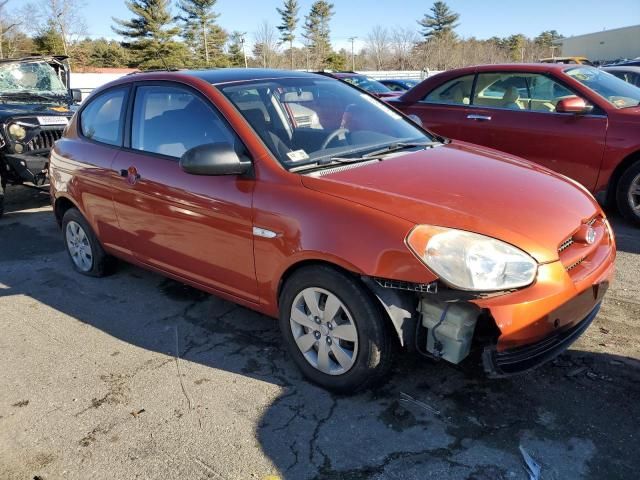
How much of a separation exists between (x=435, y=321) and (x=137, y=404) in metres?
1.69

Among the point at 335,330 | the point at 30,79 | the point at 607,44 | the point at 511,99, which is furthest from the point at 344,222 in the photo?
the point at 607,44

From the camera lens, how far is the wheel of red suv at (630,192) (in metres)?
5.31

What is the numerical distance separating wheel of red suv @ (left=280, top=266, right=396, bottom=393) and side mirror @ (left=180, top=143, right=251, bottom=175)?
702mm

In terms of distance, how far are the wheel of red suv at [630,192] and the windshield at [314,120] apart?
2572 millimetres

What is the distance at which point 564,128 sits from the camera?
18.4 ft

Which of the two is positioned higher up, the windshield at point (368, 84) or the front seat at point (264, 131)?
the windshield at point (368, 84)

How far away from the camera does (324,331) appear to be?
2.90 metres

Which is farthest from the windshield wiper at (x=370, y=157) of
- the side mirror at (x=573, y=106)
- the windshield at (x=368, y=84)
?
the windshield at (x=368, y=84)

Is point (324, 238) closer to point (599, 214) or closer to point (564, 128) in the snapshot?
point (599, 214)

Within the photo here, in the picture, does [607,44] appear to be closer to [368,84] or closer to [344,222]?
[368,84]

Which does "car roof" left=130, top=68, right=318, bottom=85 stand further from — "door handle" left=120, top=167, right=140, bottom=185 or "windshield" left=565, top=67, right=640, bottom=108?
"windshield" left=565, top=67, right=640, bottom=108

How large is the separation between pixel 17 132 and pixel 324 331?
612cm

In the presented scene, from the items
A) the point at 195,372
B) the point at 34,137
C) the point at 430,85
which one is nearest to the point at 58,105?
the point at 34,137

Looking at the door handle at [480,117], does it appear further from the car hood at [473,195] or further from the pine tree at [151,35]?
the pine tree at [151,35]
